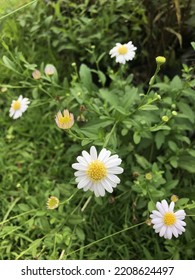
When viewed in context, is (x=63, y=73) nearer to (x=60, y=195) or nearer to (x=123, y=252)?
(x=60, y=195)

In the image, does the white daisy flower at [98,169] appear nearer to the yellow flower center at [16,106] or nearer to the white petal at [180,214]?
the white petal at [180,214]

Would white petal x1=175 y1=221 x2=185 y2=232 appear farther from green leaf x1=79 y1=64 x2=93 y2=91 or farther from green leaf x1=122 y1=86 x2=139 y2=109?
green leaf x1=79 y1=64 x2=93 y2=91

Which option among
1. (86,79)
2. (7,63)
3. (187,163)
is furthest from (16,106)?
(187,163)

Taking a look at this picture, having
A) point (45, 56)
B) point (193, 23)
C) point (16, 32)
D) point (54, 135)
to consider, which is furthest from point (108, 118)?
point (16, 32)

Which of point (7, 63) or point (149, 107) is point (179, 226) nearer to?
point (149, 107)

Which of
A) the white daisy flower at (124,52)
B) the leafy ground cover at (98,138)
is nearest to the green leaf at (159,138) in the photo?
the leafy ground cover at (98,138)

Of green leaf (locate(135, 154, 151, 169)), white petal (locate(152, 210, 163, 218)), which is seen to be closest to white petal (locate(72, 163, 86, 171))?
white petal (locate(152, 210, 163, 218))

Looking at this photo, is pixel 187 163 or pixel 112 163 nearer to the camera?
pixel 112 163
